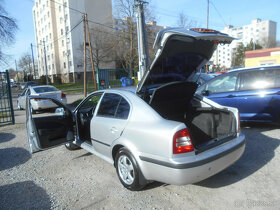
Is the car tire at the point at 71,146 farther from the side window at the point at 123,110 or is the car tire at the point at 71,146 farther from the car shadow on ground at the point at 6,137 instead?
the car shadow on ground at the point at 6,137

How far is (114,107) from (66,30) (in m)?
44.9

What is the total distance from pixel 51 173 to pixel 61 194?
85cm

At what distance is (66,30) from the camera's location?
141 feet

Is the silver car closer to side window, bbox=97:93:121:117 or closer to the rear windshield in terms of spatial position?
side window, bbox=97:93:121:117

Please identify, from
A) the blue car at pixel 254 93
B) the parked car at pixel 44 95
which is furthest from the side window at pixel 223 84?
the parked car at pixel 44 95

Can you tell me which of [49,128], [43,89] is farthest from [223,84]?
[43,89]

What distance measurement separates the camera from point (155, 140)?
257 centimetres

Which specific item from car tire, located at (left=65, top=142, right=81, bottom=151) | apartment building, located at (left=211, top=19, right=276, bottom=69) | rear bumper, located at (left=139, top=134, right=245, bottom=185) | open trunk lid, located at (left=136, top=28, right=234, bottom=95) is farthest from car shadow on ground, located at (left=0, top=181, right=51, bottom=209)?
apartment building, located at (left=211, top=19, right=276, bottom=69)

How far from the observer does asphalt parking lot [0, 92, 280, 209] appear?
8.98ft

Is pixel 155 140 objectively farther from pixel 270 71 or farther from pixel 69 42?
pixel 69 42

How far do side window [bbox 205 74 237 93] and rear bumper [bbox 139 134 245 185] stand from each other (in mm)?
3289

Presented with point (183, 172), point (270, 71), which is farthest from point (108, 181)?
point (270, 71)

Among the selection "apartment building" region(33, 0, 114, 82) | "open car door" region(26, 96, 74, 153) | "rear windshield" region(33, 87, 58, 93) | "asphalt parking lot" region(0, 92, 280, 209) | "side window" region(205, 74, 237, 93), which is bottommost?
"asphalt parking lot" region(0, 92, 280, 209)

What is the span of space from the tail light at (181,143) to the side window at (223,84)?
379 cm
